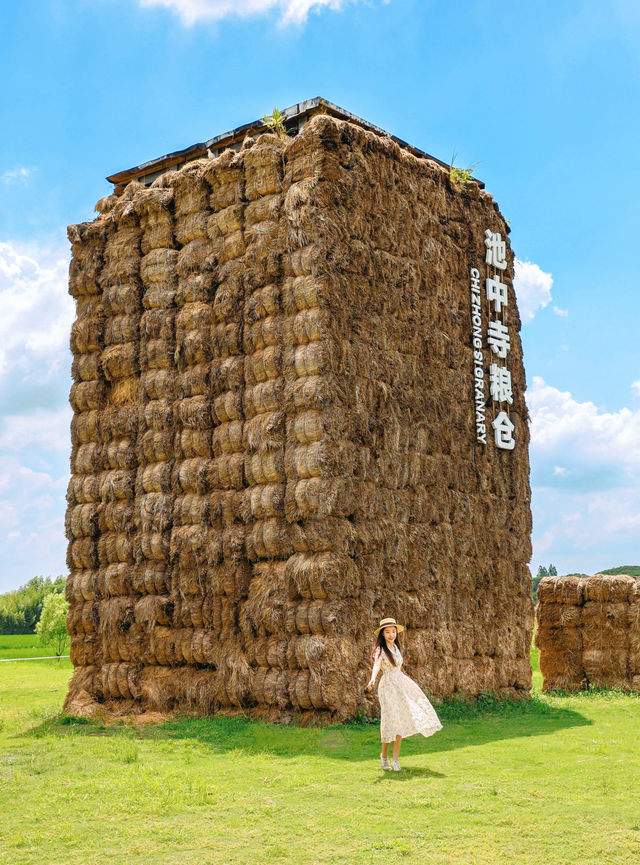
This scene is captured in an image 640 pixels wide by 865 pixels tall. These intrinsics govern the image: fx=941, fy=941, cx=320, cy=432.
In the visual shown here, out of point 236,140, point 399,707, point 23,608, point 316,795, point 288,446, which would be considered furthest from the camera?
point 23,608

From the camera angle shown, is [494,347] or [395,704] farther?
[494,347]

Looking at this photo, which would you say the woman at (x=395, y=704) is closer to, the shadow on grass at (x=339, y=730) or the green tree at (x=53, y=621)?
the shadow on grass at (x=339, y=730)

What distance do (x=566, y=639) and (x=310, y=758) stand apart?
34.1 feet

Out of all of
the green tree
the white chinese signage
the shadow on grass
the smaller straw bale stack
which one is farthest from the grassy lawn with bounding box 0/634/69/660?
the white chinese signage

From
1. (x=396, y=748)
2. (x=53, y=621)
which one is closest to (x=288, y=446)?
(x=396, y=748)

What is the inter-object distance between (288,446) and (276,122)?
5765 mm

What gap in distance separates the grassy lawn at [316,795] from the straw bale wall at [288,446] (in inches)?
57.0

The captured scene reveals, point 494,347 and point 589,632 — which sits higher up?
point 494,347

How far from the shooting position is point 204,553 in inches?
616

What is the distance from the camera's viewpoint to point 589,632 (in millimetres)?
19969

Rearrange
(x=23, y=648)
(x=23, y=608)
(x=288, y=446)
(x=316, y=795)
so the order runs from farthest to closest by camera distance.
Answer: (x=23, y=608) → (x=23, y=648) → (x=288, y=446) → (x=316, y=795)

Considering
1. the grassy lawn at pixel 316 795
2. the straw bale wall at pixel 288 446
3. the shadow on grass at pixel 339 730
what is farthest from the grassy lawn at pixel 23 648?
the grassy lawn at pixel 316 795

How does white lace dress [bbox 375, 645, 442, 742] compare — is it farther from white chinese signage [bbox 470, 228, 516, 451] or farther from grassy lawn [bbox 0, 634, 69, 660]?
grassy lawn [bbox 0, 634, 69, 660]

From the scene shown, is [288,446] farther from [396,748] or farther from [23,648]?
[23,648]
